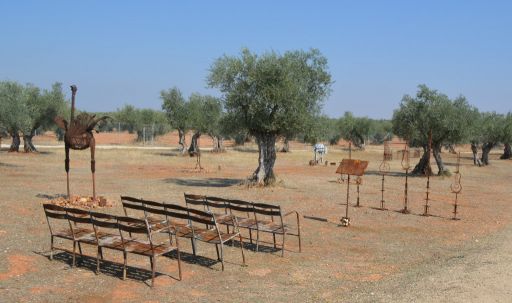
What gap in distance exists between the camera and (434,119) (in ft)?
98.9

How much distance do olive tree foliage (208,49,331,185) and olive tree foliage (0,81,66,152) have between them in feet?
57.4

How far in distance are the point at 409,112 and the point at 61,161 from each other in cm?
2374

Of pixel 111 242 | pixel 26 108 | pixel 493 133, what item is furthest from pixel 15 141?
pixel 493 133

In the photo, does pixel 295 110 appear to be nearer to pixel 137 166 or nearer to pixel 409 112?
pixel 409 112

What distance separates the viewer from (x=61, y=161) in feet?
Result: 113

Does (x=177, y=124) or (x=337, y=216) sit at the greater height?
(x=177, y=124)

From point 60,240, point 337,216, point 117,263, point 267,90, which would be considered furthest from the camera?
point 267,90

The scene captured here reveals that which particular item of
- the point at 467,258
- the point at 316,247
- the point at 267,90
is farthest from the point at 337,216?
the point at 267,90

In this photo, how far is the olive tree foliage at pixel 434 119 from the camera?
30.0 meters

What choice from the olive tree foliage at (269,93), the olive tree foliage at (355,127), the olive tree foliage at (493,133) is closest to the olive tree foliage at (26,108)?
the olive tree foliage at (269,93)

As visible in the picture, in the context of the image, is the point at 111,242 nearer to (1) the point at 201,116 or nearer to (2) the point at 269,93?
(2) the point at 269,93

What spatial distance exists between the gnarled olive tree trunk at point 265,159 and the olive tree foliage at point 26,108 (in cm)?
1917

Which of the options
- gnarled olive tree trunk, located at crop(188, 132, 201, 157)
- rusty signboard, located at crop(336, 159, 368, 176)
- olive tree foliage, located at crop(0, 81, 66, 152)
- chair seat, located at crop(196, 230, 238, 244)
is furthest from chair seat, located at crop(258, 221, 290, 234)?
gnarled olive tree trunk, located at crop(188, 132, 201, 157)

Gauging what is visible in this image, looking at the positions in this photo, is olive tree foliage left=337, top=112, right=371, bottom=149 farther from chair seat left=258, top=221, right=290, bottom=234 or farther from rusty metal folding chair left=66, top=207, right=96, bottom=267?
rusty metal folding chair left=66, top=207, right=96, bottom=267
